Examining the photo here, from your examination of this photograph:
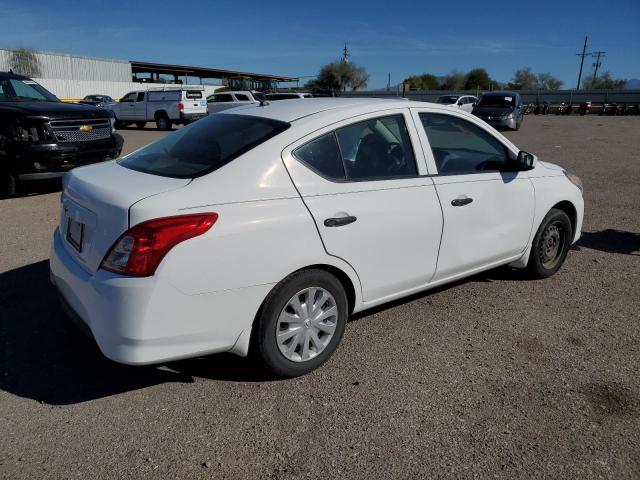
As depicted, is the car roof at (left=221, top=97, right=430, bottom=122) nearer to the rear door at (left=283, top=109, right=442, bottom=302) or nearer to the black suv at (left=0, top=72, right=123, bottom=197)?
the rear door at (left=283, top=109, right=442, bottom=302)

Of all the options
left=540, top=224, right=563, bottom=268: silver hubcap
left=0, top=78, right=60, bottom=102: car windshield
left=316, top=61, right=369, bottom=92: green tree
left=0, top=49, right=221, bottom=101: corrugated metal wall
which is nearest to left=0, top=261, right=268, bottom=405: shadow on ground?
left=540, top=224, right=563, bottom=268: silver hubcap

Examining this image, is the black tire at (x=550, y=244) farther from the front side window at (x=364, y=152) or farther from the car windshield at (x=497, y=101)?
the car windshield at (x=497, y=101)

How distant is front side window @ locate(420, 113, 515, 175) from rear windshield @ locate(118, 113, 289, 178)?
1.23 meters

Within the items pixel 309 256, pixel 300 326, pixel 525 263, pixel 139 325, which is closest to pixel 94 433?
pixel 139 325

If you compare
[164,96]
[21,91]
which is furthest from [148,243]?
[164,96]

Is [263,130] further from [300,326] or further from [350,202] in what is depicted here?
[300,326]

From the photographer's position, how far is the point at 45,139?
7.39 meters

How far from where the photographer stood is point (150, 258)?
2535mm

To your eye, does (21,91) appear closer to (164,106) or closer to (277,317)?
(277,317)

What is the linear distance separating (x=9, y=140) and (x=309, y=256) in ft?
20.7

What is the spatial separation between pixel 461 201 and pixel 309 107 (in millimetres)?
1289

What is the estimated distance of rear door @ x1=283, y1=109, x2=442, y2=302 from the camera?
3066 millimetres

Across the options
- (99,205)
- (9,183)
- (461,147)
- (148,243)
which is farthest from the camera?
(9,183)

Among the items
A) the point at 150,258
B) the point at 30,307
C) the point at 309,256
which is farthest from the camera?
the point at 30,307
